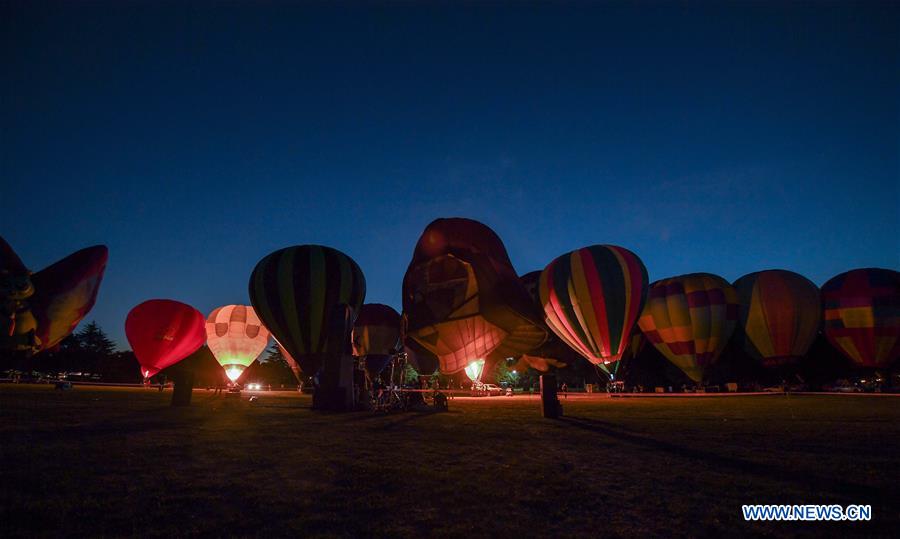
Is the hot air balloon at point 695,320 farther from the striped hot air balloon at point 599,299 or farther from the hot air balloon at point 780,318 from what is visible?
the striped hot air balloon at point 599,299

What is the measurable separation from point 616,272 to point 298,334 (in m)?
17.9

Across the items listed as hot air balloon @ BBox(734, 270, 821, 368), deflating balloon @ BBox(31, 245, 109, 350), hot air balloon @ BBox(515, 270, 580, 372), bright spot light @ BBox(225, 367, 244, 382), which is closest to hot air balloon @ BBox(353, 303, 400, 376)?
bright spot light @ BBox(225, 367, 244, 382)

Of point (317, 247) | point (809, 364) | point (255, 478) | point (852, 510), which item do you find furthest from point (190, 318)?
point (809, 364)

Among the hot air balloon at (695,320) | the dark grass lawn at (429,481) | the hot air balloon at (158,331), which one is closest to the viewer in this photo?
the dark grass lawn at (429,481)

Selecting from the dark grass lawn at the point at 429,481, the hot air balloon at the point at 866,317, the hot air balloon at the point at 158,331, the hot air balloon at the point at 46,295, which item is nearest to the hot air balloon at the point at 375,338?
the hot air balloon at the point at 158,331

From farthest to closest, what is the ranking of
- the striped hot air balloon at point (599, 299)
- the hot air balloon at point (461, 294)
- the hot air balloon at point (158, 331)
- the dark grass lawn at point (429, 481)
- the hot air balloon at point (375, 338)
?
the hot air balloon at point (375, 338)
the hot air balloon at point (158, 331)
the hot air balloon at point (461, 294)
the striped hot air balloon at point (599, 299)
the dark grass lawn at point (429, 481)

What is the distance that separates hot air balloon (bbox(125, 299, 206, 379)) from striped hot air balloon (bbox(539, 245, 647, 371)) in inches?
1050

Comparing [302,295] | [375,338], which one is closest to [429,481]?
[302,295]

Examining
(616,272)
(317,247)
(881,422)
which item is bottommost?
(881,422)

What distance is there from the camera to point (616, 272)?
2541 centimetres

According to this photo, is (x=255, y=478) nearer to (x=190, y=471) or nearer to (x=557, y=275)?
(x=190, y=471)

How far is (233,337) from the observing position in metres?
35.1

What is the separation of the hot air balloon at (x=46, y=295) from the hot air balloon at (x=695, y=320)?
116ft

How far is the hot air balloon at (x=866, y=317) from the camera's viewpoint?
31797 mm
